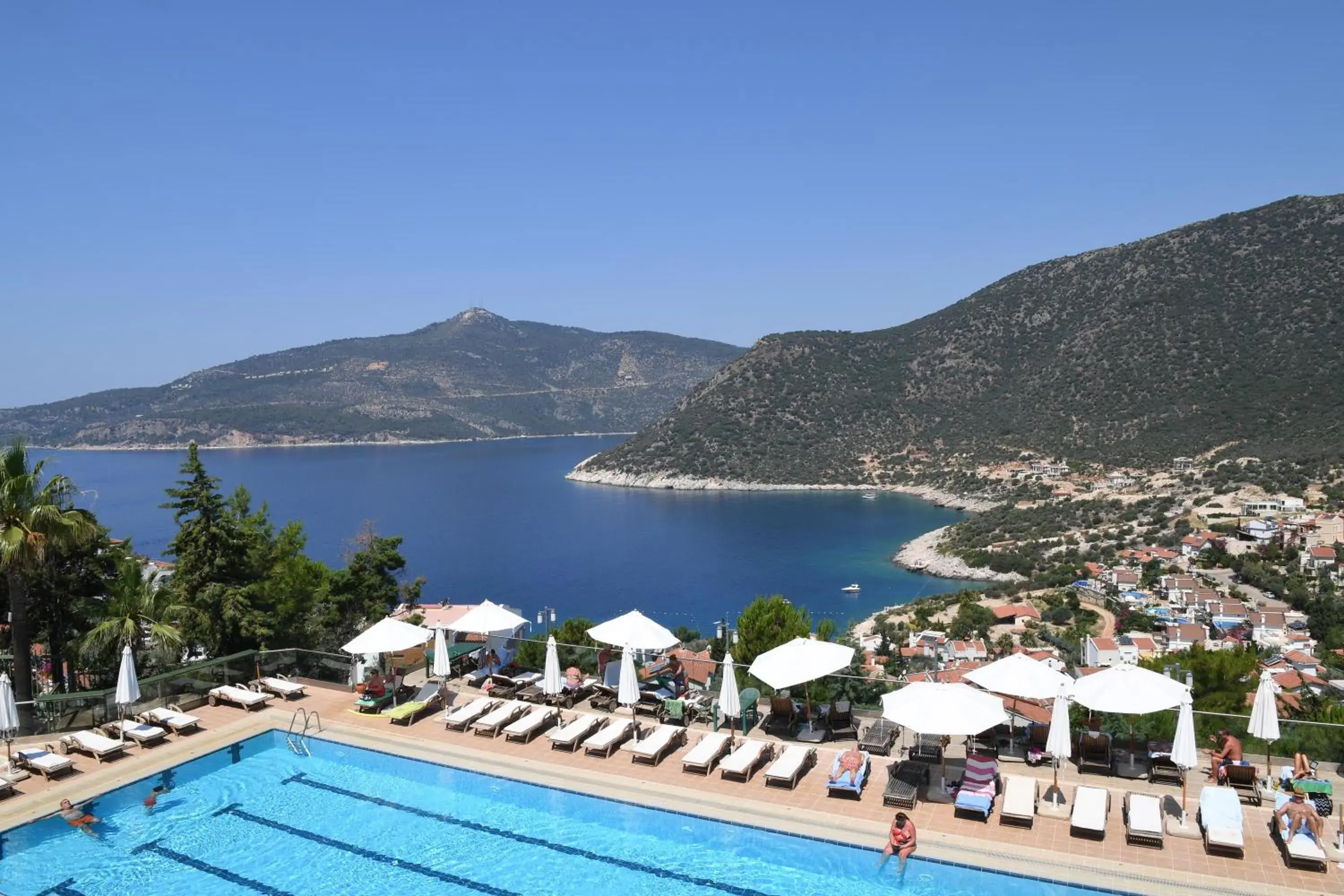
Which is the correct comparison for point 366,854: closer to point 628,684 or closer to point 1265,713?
point 628,684

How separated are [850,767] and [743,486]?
321 ft

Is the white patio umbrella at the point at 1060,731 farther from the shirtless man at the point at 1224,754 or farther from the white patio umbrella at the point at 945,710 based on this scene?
the shirtless man at the point at 1224,754

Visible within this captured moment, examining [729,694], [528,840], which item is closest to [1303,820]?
[729,694]

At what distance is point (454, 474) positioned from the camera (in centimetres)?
14300

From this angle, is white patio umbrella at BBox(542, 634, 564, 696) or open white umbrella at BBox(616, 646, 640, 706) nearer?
open white umbrella at BBox(616, 646, 640, 706)

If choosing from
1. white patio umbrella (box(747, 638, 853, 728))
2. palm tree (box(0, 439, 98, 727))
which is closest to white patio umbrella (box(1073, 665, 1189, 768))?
white patio umbrella (box(747, 638, 853, 728))

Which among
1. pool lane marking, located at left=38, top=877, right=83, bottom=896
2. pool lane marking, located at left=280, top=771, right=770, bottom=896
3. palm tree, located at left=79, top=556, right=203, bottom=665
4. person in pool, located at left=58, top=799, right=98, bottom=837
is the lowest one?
pool lane marking, located at left=280, top=771, right=770, bottom=896

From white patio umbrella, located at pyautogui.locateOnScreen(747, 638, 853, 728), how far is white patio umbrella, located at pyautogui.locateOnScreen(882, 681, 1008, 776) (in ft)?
3.76

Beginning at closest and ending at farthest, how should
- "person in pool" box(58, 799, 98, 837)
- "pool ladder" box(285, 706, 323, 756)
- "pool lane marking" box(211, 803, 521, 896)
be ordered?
"pool lane marking" box(211, 803, 521, 896)
"person in pool" box(58, 799, 98, 837)
"pool ladder" box(285, 706, 323, 756)

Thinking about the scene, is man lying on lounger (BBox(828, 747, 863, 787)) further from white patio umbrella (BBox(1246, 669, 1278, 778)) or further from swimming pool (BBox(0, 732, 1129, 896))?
white patio umbrella (BBox(1246, 669, 1278, 778))

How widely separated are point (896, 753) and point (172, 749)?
9.03m

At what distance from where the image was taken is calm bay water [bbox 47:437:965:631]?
59750 mm

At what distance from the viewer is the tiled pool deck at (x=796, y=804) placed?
24.3 ft

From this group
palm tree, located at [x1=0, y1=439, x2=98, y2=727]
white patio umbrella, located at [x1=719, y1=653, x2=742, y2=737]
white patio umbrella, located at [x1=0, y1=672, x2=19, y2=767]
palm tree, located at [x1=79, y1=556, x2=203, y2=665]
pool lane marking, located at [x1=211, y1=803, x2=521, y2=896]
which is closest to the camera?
pool lane marking, located at [x1=211, y1=803, x2=521, y2=896]
